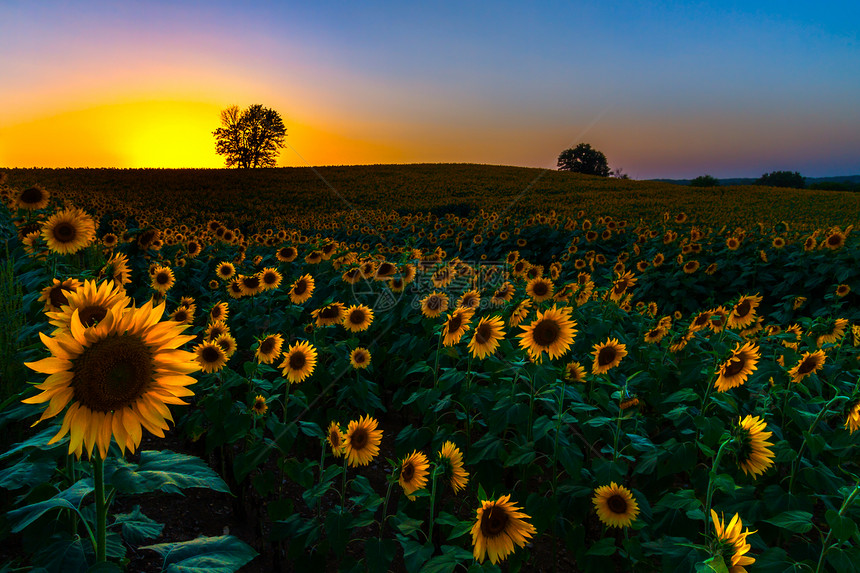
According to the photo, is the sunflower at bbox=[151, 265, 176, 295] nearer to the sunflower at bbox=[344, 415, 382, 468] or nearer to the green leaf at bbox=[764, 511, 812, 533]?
the sunflower at bbox=[344, 415, 382, 468]

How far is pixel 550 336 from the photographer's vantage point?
9.75 feet

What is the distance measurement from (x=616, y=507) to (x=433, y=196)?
30514 millimetres

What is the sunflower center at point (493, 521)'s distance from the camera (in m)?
1.92

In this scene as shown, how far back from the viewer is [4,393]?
2824mm

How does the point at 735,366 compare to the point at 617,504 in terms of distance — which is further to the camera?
the point at 735,366

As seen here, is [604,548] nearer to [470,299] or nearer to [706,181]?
[470,299]

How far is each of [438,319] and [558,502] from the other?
1.80 metres

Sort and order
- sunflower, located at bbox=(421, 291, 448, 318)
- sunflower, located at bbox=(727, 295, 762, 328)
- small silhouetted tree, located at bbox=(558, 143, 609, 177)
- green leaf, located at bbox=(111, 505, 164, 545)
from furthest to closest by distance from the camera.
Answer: small silhouetted tree, located at bbox=(558, 143, 609, 177) → sunflower, located at bbox=(727, 295, 762, 328) → sunflower, located at bbox=(421, 291, 448, 318) → green leaf, located at bbox=(111, 505, 164, 545)

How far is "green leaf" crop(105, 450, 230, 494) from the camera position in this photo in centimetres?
151

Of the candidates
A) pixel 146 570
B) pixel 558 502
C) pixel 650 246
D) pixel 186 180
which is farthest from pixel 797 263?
pixel 186 180

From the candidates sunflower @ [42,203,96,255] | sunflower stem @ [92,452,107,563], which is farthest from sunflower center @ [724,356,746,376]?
sunflower @ [42,203,96,255]

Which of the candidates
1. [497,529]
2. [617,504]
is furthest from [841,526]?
[497,529]

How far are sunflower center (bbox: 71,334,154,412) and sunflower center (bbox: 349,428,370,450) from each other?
1.44 metres

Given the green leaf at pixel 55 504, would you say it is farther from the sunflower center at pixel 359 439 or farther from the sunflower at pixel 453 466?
the sunflower at pixel 453 466
